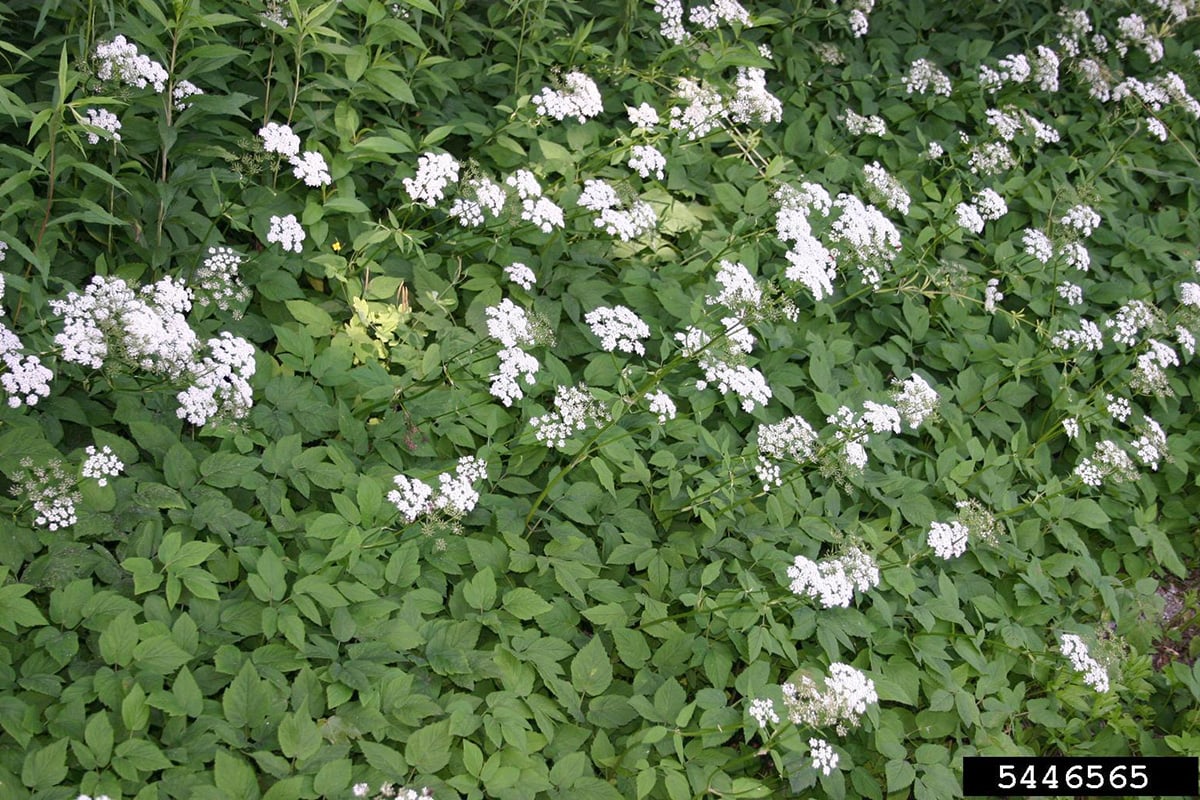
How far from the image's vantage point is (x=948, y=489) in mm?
4828

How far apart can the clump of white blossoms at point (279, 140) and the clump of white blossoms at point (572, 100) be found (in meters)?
1.20

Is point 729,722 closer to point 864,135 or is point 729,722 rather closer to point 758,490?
point 758,490

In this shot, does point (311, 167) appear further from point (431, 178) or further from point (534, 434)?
point (534, 434)

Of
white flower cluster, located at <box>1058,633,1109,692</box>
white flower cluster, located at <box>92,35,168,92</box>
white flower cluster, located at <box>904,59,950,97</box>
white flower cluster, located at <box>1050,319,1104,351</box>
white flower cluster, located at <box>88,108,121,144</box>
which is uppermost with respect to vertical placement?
white flower cluster, located at <box>92,35,168,92</box>

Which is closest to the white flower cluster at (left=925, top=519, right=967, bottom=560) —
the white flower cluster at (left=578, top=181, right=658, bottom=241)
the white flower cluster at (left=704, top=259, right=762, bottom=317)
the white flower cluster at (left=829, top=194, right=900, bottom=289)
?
the white flower cluster at (left=704, top=259, right=762, bottom=317)

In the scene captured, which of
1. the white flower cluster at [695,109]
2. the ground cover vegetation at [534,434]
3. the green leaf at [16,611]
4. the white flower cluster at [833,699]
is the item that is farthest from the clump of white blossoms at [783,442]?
the green leaf at [16,611]

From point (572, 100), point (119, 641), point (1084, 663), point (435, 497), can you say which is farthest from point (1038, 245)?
point (119, 641)

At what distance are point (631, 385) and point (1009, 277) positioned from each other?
9.80 ft

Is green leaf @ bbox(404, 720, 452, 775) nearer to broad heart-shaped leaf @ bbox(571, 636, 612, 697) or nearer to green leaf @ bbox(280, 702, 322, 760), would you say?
green leaf @ bbox(280, 702, 322, 760)

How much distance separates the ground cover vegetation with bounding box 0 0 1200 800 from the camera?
11.1 feet

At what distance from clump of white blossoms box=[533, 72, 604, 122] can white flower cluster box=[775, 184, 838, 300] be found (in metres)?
1.04

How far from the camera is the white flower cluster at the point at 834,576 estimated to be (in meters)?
3.81

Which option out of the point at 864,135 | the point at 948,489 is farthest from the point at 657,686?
the point at 864,135

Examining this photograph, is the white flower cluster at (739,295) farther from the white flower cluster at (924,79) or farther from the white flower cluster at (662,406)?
the white flower cluster at (924,79)
